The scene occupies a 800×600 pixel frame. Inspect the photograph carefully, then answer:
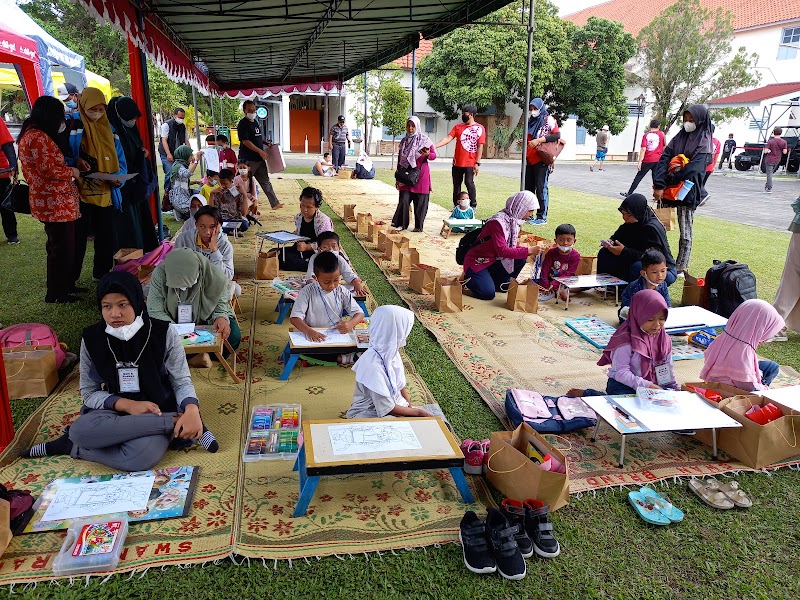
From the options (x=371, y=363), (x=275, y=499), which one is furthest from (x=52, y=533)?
(x=371, y=363)

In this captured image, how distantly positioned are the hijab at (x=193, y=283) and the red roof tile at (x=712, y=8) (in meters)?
34.5

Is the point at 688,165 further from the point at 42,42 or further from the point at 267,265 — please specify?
the point at 42,42

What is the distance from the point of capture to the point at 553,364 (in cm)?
473

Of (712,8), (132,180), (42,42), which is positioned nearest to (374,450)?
(132,180)

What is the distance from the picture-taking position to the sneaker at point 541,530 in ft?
8.55

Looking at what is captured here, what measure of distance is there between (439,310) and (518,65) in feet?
81.6

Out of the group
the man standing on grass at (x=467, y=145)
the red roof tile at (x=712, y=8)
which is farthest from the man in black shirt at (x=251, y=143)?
the red roof tile at (x=712, y=8)

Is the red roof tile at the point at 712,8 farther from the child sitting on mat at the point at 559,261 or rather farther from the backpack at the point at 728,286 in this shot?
the backpack at the point at 728,286

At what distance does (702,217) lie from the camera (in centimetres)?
1159

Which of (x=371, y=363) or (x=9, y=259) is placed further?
(x=9, y=259)

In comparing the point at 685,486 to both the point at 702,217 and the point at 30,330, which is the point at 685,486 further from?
the point at 702,217

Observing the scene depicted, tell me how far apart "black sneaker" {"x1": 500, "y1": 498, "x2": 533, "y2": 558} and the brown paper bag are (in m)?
4.61

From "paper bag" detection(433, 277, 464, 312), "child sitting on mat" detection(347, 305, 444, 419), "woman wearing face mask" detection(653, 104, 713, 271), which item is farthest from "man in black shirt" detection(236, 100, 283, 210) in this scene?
"child sitting on mat" detection(347, 305, 444, 419)

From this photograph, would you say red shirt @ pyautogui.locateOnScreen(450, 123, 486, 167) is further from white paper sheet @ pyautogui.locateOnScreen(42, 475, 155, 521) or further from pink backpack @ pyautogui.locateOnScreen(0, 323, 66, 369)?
white paper sheet @ pyautogui.locateOnScreen(42, 475, 155, 521)
